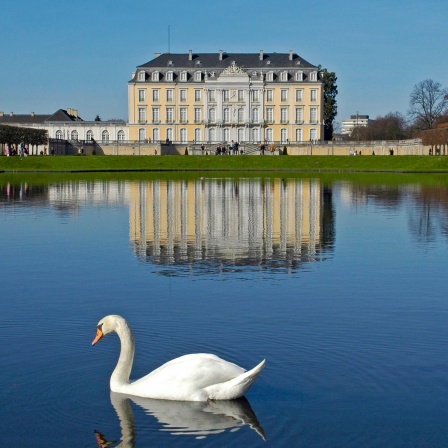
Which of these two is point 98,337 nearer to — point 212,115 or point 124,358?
point 124,358

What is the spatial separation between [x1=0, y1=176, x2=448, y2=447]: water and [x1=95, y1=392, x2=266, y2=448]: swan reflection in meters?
0.02

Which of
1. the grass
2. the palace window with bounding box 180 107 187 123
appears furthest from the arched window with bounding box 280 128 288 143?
the grass

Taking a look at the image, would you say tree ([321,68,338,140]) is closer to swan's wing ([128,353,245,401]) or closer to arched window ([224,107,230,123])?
arched window ([224,107,230,123])

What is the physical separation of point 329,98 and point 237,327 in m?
92.0

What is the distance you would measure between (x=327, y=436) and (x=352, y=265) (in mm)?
7837

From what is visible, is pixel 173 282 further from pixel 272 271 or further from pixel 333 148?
pixel 333 148

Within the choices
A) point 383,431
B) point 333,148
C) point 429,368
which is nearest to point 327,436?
point 383,431

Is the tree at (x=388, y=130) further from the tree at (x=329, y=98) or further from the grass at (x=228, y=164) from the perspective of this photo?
the grass at (x=228, y=164)

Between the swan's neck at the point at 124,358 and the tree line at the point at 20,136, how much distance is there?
75461 mm

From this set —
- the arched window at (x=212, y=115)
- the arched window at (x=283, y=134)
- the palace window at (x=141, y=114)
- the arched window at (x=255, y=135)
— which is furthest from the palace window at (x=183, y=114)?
the arched window at (x=283, y=134)

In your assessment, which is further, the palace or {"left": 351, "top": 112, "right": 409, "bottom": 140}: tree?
{"left": 351, "top": 112, "right": 409, "bottom": 140}: tree

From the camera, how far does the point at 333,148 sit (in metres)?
83.9

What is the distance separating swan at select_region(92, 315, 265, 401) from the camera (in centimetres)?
679

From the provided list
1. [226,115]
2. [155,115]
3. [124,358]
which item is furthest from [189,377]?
[155,115]
